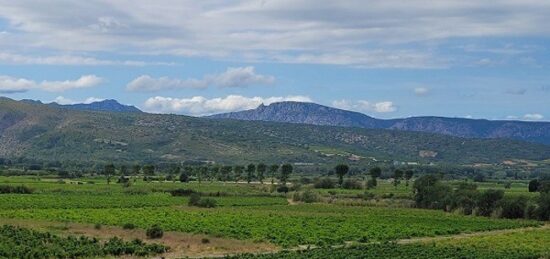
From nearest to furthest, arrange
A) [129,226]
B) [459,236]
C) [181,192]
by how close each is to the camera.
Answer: [129,226] < [459,236] < [181,192]

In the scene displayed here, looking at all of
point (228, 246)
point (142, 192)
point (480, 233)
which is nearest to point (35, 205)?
point (142, 192)

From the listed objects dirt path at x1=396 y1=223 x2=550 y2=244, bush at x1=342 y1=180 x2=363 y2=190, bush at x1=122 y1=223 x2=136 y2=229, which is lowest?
dirt path at x1=396 y1=223 x2=550 y2=244

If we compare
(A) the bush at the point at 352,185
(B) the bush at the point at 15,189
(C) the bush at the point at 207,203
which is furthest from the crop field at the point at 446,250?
(A) the bush at the point at 352,185

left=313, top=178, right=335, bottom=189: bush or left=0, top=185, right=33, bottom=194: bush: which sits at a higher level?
left=313, top=178, right=335, bottom=189: bush

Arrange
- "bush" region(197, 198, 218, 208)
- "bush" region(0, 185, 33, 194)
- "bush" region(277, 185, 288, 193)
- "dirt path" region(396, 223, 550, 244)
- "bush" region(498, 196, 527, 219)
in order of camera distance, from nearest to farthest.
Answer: "dirt path" region(396, 223, 550, 244)
"bush" region(498, 196, 527, 219)
"bush" region(197, 198, 218, 208)
"bush" region(0, 185, 33, 194)
"bush" region(277, 185, 288, 193)

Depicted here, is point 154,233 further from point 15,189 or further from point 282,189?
point 282,189

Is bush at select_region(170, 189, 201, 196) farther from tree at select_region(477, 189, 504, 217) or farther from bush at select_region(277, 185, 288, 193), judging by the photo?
tree at select_region(477, 189, 504, 217)

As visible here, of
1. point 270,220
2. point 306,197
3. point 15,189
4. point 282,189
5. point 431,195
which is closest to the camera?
point 270,220

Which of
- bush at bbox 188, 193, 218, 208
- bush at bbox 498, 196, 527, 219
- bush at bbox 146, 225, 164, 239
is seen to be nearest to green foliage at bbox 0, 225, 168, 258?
bush at bbox 146, 225, 164, 239

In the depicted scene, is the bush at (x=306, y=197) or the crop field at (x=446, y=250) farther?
the bush at (x=306, y=197)

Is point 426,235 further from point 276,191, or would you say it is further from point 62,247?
point 276,191

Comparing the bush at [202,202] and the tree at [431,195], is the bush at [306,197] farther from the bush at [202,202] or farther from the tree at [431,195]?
the bush at [202,202]

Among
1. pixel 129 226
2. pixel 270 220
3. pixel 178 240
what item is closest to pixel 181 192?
pixel 270 220

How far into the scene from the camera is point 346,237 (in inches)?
2908
